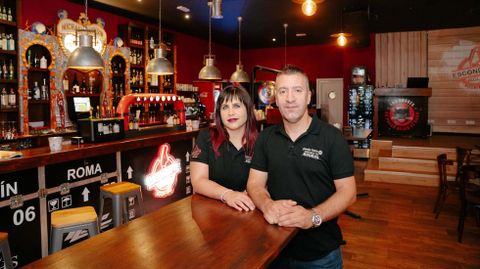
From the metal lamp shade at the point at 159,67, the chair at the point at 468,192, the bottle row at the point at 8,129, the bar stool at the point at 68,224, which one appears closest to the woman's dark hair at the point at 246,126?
the bar stool at the point at 68,224

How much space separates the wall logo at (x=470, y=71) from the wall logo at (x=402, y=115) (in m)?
1.81

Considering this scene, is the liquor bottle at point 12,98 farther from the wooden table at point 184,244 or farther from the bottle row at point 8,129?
the wooden table at point 184,244

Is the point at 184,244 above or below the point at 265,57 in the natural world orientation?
below

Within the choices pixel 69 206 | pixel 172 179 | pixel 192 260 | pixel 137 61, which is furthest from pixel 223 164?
pixel 137 61

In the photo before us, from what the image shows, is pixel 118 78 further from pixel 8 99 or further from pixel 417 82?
pixel 417 82

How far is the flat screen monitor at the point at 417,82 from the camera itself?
970 centimetres

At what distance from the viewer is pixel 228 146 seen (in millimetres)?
2230

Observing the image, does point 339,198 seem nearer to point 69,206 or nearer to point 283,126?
point 283,126

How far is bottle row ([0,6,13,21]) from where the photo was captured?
17.4 ft

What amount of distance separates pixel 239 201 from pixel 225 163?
434mm

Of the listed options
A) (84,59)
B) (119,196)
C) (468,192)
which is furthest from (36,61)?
(468,192)

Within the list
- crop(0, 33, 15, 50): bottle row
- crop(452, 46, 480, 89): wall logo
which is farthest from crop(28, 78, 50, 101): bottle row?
crop(452, 46, 480, 89): wall logo

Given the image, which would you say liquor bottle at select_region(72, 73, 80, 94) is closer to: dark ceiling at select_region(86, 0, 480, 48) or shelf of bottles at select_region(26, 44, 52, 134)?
shelf of bottles at select_region(26, 44, 52, 134)

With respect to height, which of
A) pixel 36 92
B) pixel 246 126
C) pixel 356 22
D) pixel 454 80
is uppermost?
pixel 356 22
